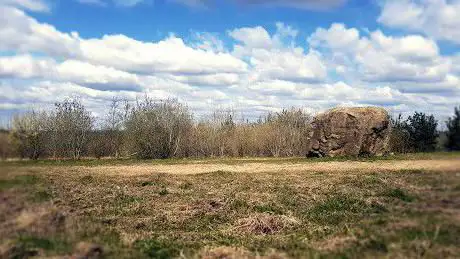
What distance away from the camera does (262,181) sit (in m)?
22.9

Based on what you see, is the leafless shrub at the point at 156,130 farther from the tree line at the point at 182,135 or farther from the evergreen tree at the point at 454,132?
the evergreen tree at the point at 454,132

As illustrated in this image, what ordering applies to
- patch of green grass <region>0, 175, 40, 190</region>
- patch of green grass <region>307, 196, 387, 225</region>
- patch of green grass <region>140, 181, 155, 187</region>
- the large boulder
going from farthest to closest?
the large boulder → patch of green grass <region>140, 181, 155, 187</region> → patch of green grass <region>307, 196, 387, 225</region> → patch of green grass <region>0, 175, 40, 190</region>

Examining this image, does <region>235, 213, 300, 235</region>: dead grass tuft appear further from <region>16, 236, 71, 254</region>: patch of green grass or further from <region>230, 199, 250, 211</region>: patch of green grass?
<region>16, 236, 71, 254</region>: patch of green grass

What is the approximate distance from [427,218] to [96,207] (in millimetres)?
11114

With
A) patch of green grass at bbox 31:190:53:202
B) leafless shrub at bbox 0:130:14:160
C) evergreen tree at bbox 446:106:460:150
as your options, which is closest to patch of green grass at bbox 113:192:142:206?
patch of green grass at bbox 31:190:53:202

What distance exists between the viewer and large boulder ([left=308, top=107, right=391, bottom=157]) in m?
41.5

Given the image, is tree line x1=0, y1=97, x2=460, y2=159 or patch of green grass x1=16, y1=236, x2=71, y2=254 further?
tree line x1=0, y1=97, x2=460, y2=159

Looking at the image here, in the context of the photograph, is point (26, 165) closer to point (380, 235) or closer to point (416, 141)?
point (380, 235)

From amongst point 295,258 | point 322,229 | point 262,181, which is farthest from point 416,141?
point 295,258

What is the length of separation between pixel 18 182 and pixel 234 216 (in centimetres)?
793

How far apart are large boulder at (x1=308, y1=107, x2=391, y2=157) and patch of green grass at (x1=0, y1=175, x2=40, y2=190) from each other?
36936 millimetres

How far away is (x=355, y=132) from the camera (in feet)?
137

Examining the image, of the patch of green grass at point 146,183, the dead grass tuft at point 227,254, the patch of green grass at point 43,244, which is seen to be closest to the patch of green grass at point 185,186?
the patch of green grass at point 146,183

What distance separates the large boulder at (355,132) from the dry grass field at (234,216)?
19527 millimetres
